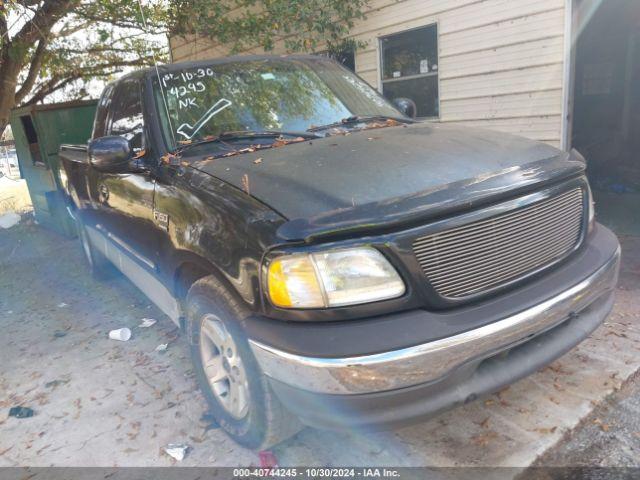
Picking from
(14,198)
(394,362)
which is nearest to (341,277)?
(394,362)

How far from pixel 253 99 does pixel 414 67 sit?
3.94 metres

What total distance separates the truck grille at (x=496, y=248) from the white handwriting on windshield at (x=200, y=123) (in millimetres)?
1708

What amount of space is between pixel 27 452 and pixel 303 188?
212cm

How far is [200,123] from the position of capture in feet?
10.0

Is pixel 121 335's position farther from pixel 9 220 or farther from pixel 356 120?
pixel 9 220

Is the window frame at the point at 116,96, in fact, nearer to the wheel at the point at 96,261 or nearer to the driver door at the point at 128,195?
the driver door at the point at 128,195

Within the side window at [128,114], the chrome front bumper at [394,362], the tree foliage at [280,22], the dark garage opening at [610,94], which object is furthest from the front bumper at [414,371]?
the dark garage opening at [610,94]

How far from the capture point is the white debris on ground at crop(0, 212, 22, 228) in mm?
8688

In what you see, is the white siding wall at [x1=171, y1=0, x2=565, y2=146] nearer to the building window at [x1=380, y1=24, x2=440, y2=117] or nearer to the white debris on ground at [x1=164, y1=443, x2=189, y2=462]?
the building window at [x1=380, y1=24, x2=440, y2=117]

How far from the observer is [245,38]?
7.38 metres

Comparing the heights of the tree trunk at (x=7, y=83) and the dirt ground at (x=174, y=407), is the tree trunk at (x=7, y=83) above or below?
above

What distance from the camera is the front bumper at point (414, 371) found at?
1.81m

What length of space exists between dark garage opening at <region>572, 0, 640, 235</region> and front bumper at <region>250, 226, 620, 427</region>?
7.10 m

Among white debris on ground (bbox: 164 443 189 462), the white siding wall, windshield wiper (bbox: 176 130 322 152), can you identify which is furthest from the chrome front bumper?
the white siding wall
